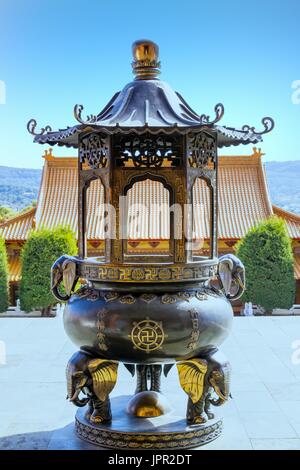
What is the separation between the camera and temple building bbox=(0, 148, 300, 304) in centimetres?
1627

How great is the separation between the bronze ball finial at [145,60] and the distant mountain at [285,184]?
1693cm

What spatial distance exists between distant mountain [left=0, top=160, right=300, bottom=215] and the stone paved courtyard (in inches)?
530

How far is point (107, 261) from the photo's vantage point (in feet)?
12.7

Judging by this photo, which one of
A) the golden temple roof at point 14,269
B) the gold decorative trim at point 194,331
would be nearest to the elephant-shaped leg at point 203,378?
the gold decorative trim at point 194,331

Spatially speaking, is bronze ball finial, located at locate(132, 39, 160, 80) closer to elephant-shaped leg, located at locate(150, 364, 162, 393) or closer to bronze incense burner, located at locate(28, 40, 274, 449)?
bronze incense burner, located at locate(28, 40, 274, 449)

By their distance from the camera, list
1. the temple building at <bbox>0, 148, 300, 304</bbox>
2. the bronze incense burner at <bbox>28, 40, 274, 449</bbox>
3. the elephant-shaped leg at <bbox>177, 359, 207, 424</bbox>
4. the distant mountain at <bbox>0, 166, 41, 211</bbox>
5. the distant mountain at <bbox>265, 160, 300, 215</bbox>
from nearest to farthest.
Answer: the bronze incense burner at <bbox>28, 40, 274, 449</bbox> → the elephant-shaped leg at <bbox>177, 359, 207, 424</bbox> → the temple building at <bbox>0, 148, 300, 304</bbox> → the distant mountain at <bbox>265, 160, 300, 215</bbox> → the distant mountain at <bbox>0, 166, 41, 211</bbox>

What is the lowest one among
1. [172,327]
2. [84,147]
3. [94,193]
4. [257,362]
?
[257,362]

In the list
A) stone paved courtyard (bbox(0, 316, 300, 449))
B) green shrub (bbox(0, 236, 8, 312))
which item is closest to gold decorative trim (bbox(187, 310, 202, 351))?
stone paved courtyard (bbox(0, 316, 300, 449))

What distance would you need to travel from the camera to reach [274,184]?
2644 cm

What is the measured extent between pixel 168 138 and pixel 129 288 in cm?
Answer: 95

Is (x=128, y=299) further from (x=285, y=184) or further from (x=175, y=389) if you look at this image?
(x=285, y=184)
